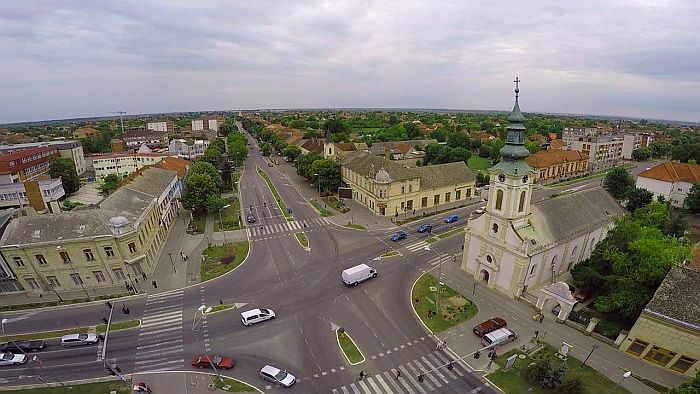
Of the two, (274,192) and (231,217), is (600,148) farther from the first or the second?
(231,217)

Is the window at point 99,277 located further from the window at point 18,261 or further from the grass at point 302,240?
the grass at point 302,240

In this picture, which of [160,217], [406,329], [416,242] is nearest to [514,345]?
[406,329]

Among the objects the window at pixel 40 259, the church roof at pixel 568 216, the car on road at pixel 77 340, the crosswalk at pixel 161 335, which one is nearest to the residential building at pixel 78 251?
the window at pixel 40 259

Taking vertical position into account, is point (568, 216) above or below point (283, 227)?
above

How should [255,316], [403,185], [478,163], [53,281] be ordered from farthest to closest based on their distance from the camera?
1. [478,163]
2. [403,185]
3. [53,281]
4. [255,316]

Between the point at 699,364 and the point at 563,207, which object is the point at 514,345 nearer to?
the point at 699,364

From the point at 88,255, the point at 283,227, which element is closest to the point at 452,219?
the point at 283,227

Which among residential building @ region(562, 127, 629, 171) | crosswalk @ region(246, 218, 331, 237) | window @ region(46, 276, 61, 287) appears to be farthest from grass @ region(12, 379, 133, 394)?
residential building @ region(562, 127, 629, 171)
